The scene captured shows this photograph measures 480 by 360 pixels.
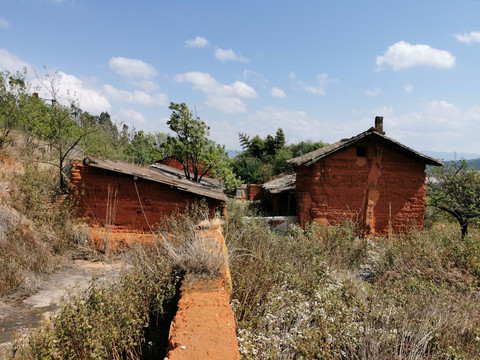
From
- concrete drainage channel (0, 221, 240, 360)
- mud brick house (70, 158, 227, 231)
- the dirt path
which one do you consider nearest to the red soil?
concrete drainage channel (0, 221, 240, 360)

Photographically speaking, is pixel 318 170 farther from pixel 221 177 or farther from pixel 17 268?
pixel 17 268

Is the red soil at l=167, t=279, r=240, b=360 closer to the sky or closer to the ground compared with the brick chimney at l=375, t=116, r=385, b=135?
closer to the ground

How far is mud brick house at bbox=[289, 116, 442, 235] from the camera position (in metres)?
11.2

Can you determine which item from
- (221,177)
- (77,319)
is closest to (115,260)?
(77,319)

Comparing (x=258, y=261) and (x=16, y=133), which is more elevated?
(x=16, y=133)

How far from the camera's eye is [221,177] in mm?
14625

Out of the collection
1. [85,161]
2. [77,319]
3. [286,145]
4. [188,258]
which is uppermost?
[286,145]

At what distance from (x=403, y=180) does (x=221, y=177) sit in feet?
26.4

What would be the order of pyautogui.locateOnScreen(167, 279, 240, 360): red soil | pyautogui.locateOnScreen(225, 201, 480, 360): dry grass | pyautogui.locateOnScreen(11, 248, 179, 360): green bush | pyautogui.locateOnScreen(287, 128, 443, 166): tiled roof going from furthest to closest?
pyautogui.locateOnScreen(287, 128, 443, 166): tiled roof
pyautogui.locateOnScreen(225, 201, 480, 360): dry grass
pyautogui.locateOnScreen(11, 248, 179, 360): green bush
pyautogui.locateOnScreen(167, 279, 240, 360): red soil

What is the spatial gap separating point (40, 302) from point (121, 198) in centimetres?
372

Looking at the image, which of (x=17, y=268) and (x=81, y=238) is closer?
(x=17, y=268)

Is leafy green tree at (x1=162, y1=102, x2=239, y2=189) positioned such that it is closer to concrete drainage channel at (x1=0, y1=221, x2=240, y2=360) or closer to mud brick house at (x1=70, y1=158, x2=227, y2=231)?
mud brick house at (x1=70, y1=158, x2=227, y2=231)

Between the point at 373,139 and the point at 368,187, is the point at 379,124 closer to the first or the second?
the point at 373,139

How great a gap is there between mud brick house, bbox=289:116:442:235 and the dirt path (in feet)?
24.6
